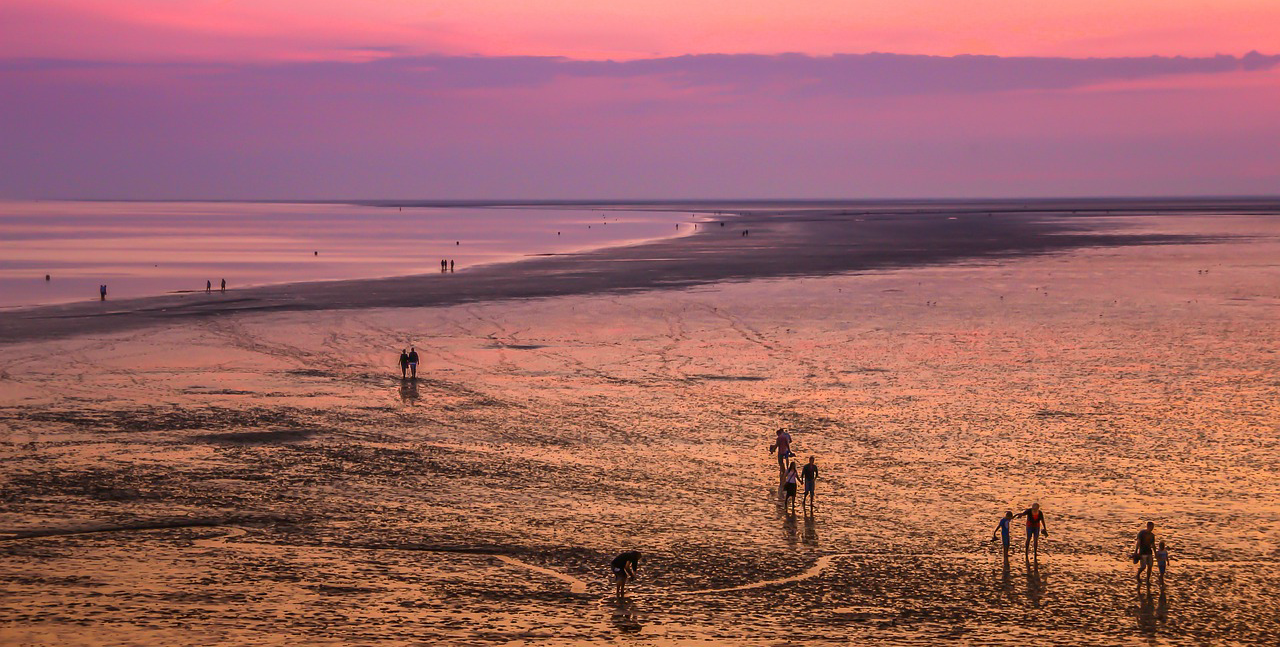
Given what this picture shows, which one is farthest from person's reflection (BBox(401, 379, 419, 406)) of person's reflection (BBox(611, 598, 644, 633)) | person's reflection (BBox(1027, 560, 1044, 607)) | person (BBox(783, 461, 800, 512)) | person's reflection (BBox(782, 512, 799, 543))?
person's reflection (BBox(1027, 560, 1044, 607))

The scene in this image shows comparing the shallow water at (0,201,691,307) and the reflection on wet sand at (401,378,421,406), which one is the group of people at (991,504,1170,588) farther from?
the shallow water at (0,201,691,307)

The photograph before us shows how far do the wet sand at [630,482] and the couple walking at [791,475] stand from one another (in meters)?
0.69

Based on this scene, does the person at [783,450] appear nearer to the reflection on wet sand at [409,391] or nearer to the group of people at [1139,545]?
the group of people at [1139,545]

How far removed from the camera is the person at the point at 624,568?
2228 centimetres

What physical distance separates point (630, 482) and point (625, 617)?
29.8 ft

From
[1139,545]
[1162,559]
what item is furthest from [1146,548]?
[1162,559]

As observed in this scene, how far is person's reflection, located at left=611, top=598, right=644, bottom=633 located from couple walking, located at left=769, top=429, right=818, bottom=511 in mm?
6550

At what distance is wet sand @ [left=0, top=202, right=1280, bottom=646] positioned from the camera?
2164 centimetres

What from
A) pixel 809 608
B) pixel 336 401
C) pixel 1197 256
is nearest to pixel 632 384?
pixel 336 401

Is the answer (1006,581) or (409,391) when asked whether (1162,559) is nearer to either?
(1006,581)

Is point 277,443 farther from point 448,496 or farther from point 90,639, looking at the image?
point 90,639

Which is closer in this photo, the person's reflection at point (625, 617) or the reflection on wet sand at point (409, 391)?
the person's reflection at point (625, 617)

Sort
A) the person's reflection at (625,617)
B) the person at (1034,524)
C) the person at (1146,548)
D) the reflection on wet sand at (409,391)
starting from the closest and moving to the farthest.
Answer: the person's reflection at (625,617) → the person at (1146,548) → the person at (1034,524) → the reflection on wet sand at (409,391)

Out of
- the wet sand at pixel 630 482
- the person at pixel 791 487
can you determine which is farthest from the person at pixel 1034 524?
the person at pixel 791 487
